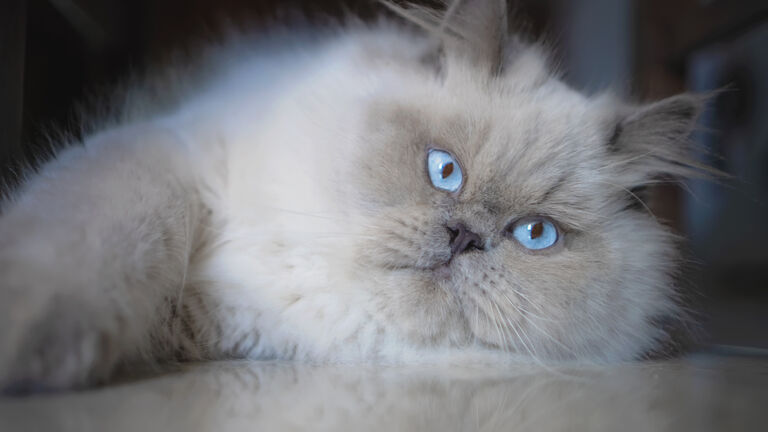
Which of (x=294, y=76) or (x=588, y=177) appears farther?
(x=294, y=76)

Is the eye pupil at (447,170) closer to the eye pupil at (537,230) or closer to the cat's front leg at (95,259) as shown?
the eye pupil at (537,230)

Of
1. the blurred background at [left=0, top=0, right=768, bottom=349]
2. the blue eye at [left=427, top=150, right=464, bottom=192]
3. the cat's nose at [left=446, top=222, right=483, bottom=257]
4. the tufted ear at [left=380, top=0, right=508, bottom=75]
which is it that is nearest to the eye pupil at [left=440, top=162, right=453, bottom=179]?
the blue eye at [left=427, top=150, right=464, bottom=192]

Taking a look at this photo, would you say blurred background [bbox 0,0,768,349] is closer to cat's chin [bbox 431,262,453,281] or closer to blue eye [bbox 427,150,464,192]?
blue eye [bbox 427,150,464,192]

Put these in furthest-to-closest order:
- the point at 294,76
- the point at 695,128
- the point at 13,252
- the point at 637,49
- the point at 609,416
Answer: the point at 637,49 < the point at 294,76 < the point at 695,128 < the point at 13,252 < the point at 609,416

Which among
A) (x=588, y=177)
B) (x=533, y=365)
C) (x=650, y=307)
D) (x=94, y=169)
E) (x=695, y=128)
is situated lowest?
(x=533, y=365)

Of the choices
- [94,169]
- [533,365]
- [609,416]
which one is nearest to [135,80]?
[94,169]

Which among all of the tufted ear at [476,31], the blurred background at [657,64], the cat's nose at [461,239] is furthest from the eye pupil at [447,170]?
the blurred background at [657,64]

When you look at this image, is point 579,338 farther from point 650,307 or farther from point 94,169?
point 94,169

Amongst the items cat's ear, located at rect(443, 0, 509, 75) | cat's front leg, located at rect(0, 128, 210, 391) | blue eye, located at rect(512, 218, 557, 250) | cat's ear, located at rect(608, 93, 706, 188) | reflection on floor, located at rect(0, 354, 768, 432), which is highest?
cat's ear, located at rect(443, 0, 509, 75)
